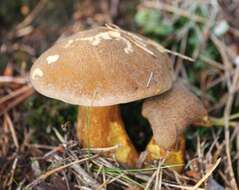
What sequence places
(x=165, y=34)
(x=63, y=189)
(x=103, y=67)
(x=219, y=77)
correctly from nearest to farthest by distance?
1. (x=103, y=67)
2. (x=63, y=189)
3. (x=219, y=77)
4. (x=165, y=34)

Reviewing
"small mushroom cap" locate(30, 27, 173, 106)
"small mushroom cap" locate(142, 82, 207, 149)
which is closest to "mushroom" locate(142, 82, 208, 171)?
"small mushroom cap" locate(142, 82, 207, 149)

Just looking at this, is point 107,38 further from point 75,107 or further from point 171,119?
point 75,107

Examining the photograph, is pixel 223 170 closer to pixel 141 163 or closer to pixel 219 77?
pixel 141 163

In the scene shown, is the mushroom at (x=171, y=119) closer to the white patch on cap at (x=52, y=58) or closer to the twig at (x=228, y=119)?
the twig at (x=228, y=119)

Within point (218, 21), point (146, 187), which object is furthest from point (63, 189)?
point (218, 21)

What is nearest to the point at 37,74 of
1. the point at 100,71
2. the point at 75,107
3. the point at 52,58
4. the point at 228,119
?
the point at 52,58

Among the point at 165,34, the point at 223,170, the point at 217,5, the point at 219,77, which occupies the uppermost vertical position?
the point at 217,5
